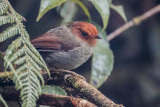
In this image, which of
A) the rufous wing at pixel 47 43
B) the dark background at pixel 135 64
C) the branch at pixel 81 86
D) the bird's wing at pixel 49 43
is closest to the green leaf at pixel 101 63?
the bird's wing at pixel 49 43

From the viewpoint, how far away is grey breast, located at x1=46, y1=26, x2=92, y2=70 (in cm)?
306

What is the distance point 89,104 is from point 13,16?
63 centimetres

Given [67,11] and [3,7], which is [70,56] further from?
[3,7]

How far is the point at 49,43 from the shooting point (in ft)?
10.3

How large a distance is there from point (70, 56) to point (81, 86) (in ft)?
4.30

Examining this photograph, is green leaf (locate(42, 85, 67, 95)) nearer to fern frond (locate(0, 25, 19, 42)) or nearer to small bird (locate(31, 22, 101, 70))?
small bird (locate(31, 22, 101, 70))

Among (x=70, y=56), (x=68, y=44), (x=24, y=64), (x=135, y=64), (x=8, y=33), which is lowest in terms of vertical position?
(x=24, y=64)

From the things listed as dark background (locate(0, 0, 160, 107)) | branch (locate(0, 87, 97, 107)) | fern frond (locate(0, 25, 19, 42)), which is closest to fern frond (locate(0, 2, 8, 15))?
fern frond (locate(0, 25, 19, 42))

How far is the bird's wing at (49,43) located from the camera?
9.79 ft

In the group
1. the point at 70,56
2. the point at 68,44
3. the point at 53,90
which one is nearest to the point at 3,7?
the point at 53,90

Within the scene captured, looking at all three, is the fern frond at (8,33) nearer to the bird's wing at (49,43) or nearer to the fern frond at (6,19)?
the fern frond at (6,19)

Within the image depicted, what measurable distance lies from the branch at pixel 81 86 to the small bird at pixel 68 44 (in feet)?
2.94

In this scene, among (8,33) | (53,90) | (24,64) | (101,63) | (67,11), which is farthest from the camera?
(67,11)

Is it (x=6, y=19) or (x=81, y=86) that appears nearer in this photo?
(x=6, y=19)
